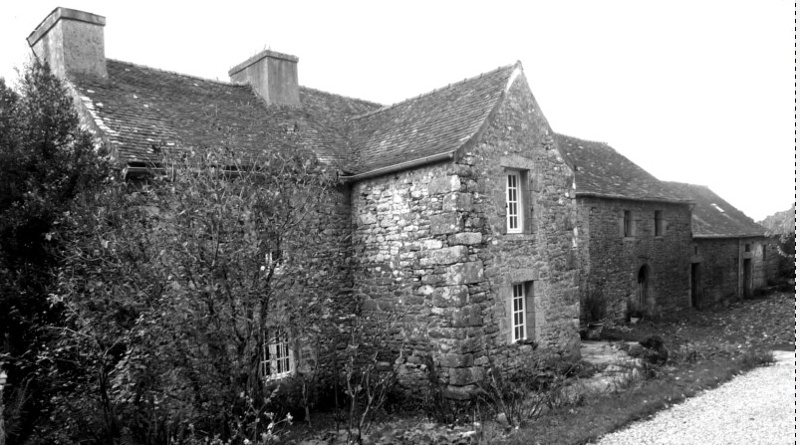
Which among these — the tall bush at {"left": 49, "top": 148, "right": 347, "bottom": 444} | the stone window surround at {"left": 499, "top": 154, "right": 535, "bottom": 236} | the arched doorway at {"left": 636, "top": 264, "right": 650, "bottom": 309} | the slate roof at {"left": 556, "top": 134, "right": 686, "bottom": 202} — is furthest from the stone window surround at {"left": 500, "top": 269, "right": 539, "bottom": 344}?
the arched doorway at {"left": 636, "top": 264, "right": 650, "bottom": 309}

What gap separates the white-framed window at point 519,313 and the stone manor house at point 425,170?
0.10 feet

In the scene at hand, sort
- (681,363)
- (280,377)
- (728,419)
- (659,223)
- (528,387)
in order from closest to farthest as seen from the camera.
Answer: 1. (728,419)
2. (280,377)
3. (528,387)
4. (681,363)
5. (659,223)

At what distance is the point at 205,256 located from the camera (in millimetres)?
6871

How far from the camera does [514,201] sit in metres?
11.9

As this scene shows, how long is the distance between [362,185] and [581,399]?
5.98m

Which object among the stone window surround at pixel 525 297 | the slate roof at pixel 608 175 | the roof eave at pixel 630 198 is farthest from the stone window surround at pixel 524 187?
the slate roof at pixel 608 175

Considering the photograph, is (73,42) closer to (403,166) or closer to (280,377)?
(403,166)

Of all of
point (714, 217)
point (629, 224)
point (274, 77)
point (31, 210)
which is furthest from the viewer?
point (714, 217)

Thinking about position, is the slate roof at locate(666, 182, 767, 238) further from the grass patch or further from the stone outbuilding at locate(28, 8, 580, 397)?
the stone outbuilding at locate(28, 8, 580, 397)

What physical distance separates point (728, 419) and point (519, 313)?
4.28 meters

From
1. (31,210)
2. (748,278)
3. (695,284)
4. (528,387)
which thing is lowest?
(748,278)

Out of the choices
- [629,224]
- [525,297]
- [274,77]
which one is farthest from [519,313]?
[629,224]

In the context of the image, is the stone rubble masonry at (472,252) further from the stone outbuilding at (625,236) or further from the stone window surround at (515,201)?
the stone outbuilding at (625,236)

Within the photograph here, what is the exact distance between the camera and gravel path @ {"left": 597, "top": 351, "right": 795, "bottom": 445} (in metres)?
7.53
